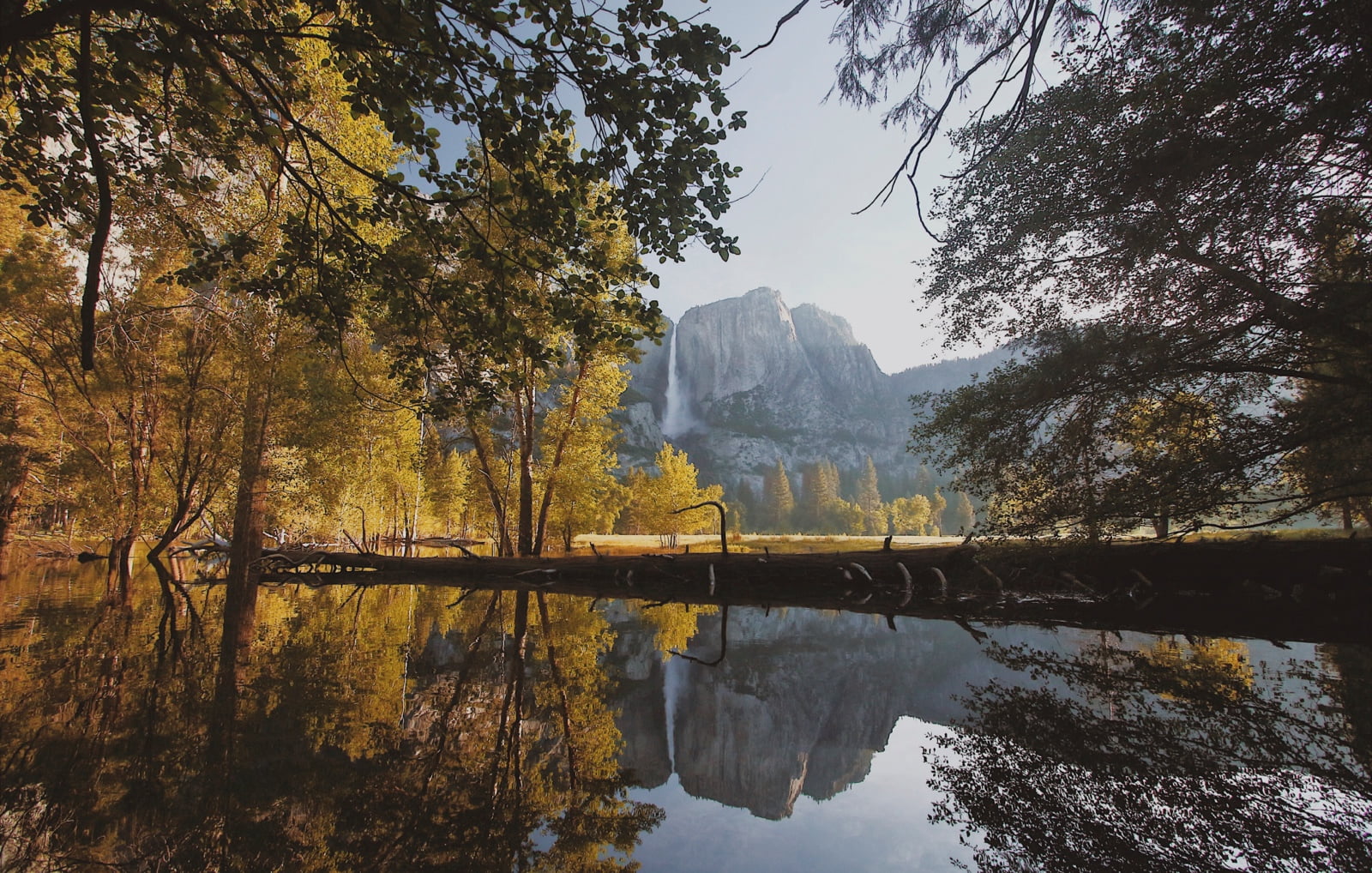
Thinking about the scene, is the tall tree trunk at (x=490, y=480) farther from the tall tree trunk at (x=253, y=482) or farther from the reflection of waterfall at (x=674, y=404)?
the reflection of waterfall at (x=674, y=404)

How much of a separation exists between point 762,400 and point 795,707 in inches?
7379

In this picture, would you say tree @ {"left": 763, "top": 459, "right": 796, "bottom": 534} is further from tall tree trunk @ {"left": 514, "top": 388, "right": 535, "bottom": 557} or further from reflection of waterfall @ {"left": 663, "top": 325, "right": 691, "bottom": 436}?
tall tree trunk @ {"left": 514, "top": 388, "right": 535, "bottom": 557}

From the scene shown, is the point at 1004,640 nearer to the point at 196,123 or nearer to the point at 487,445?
the point at 196,123

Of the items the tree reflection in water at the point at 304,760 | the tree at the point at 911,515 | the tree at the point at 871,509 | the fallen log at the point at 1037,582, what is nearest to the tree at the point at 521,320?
the tree reflection in water at the point at 304,760

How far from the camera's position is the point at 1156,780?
7.45 feet

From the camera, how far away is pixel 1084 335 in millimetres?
7961

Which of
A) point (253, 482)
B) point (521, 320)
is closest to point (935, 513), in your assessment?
point (253, 482)

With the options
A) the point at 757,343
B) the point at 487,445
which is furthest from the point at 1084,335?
the point at 757,343

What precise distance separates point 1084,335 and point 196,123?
10.8 meters

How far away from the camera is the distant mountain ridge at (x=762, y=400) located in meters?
170

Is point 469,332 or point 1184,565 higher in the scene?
point 469,332

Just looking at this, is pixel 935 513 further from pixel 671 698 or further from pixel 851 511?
pixel 671 698

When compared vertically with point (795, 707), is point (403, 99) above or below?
above

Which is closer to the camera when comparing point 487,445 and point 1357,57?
point 1357,57
